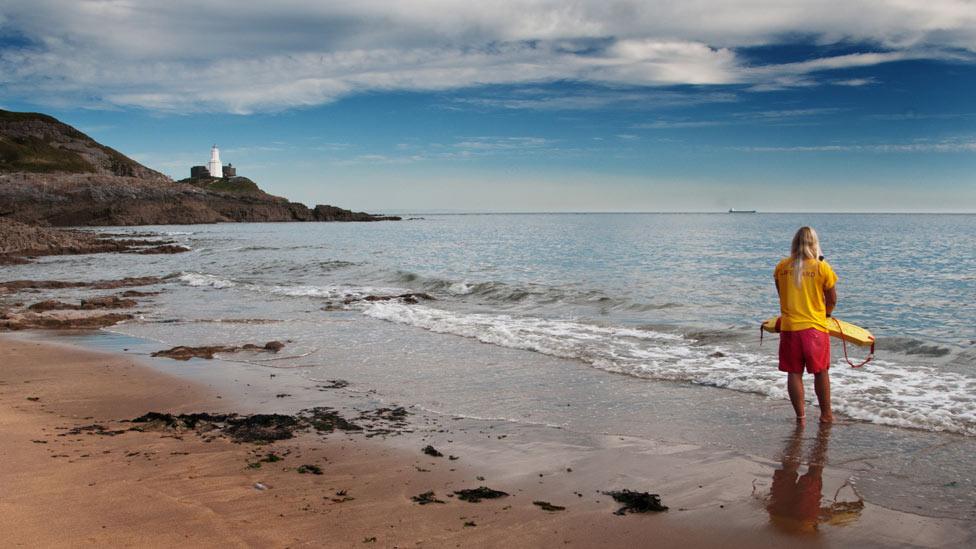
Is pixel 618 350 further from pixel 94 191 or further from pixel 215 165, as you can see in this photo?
pixel 215 165

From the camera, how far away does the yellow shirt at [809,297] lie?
712 centimetres

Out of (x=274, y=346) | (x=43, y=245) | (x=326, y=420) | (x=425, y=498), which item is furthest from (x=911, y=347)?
(x=43, y=245)

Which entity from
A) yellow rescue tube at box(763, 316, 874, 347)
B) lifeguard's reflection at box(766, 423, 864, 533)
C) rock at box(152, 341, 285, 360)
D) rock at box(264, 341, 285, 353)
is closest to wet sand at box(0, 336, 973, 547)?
lifeguard's reflection at box(766, 423, 864, 533)

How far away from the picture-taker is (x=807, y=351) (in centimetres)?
712

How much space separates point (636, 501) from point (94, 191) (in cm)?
10270

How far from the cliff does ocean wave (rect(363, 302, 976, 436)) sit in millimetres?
83216

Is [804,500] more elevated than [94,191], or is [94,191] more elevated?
[94,191]

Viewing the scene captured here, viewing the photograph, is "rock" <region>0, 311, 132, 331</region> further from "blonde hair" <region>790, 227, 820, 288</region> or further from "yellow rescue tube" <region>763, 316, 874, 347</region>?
"blonde hair" <region>790, 227, 820, 288</region>

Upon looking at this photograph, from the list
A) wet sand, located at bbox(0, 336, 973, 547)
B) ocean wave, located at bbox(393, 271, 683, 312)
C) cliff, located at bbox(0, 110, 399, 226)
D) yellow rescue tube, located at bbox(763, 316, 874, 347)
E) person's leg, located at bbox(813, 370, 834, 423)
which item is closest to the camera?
wet sand, located at bbox(0, 336, 973, 547)

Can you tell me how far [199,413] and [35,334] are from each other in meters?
7.97

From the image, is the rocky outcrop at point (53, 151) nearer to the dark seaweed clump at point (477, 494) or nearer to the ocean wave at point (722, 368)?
the ocean wave at point (722, 368)

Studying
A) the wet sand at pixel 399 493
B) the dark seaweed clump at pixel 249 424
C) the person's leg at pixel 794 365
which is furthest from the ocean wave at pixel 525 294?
the dark seaweed clump at pixel 249 424

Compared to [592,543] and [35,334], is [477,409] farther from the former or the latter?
[35,334]

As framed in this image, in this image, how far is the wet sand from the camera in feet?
13.8
